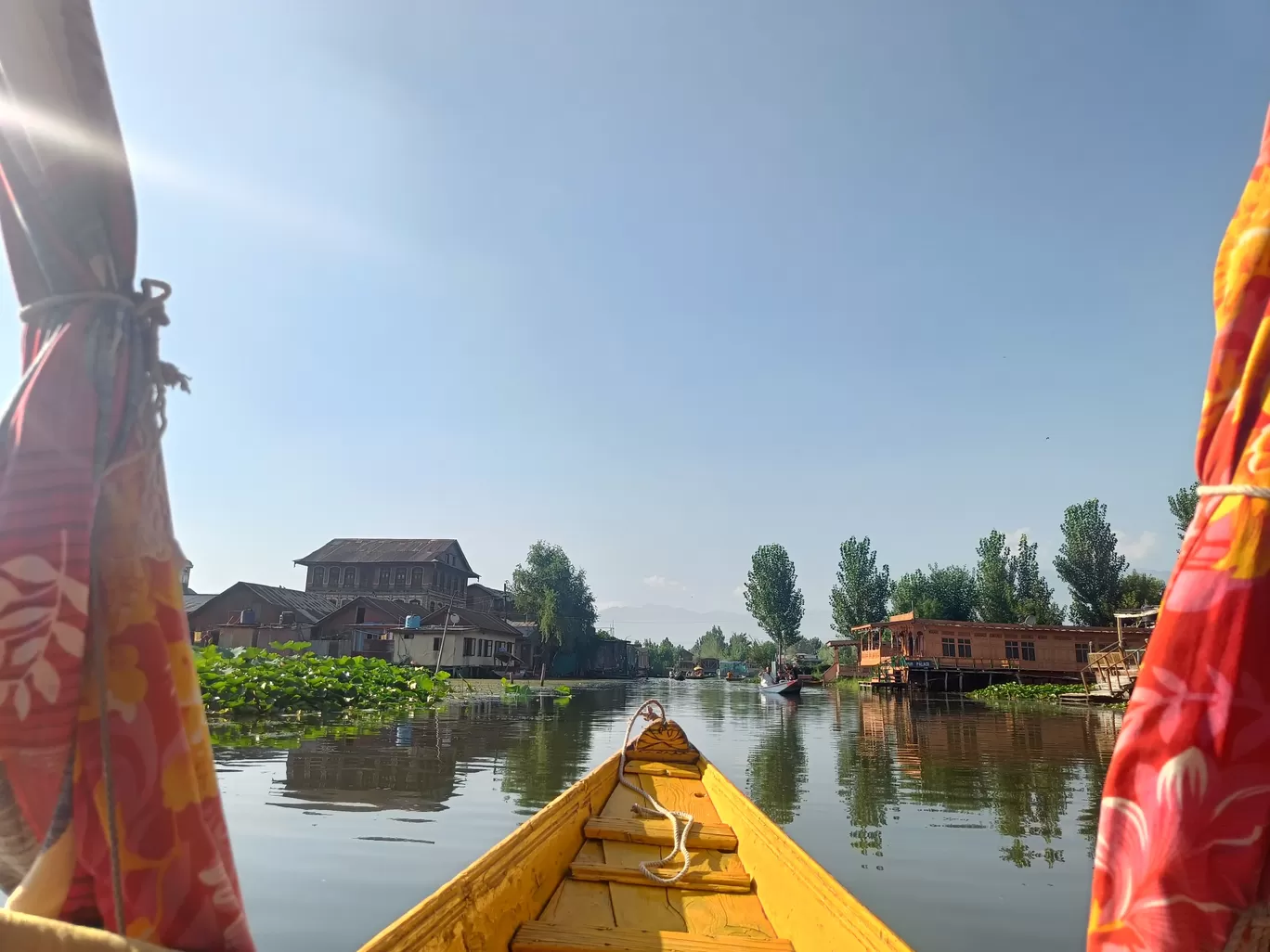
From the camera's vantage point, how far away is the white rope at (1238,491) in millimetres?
1153

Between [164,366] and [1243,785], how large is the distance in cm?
214

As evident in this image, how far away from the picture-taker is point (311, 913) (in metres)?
5.35

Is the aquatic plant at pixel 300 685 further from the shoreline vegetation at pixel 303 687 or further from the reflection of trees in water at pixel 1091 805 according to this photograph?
the reflection of trees in water at pixel 1091 805

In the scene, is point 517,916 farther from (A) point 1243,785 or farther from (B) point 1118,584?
(B) point 1118,584

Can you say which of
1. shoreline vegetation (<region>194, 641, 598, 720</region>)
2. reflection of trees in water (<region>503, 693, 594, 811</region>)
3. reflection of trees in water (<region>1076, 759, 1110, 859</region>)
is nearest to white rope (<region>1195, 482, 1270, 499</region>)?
reflection of trees in water (<region>1076, 759, 1110, 859</region>)

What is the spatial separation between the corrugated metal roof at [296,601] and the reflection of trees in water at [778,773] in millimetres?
29721

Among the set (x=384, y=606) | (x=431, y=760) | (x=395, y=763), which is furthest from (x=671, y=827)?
(x=384, y=606)

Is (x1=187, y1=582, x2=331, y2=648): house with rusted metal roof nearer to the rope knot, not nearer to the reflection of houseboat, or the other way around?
the reflection of houseboat

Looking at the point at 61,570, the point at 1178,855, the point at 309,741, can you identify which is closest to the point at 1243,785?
the point at 1178,855

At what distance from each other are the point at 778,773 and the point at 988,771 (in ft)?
11.9

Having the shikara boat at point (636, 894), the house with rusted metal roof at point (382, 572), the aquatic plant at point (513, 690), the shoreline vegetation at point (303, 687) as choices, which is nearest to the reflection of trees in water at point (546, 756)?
the shoreline vegetation at point (303, 687)

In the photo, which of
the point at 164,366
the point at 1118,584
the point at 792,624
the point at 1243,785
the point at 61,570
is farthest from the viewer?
the point at 792,624

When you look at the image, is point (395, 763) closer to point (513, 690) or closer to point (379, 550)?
point (513, 690)

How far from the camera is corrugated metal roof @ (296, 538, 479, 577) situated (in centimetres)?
4753
